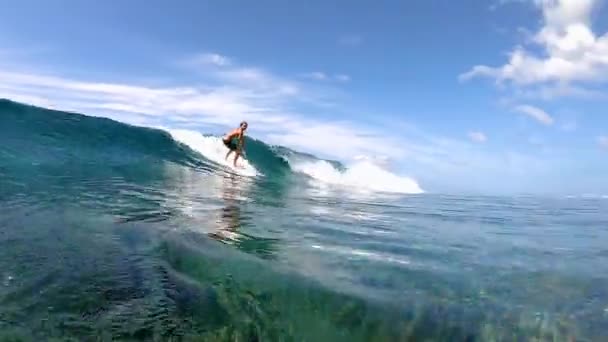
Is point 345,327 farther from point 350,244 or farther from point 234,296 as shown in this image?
point 350,244

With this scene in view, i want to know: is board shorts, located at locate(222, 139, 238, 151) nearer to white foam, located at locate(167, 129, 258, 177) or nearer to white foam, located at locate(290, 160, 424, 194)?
white foam, located at locate(167, 129, 258, 177)

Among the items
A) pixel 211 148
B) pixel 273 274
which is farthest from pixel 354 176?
pixel 273 274

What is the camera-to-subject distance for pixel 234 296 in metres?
4.25

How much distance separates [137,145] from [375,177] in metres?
18.7

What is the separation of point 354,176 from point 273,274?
3095cm

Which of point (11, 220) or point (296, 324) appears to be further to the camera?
point (11, 220)

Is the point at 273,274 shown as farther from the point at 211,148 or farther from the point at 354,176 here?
the point at 354,176

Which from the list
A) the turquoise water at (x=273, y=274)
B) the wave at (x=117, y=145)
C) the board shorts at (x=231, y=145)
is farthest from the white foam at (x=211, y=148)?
the turquoise water at (x=273, y=274)

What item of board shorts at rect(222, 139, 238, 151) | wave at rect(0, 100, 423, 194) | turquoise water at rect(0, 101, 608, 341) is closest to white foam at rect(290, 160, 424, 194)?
wave at rect(0, 100, 423, 194)

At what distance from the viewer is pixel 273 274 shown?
495 centimetres

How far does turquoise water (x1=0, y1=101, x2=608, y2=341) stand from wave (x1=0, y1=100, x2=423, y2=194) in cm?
865

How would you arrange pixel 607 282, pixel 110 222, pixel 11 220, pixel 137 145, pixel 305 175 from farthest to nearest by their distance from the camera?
pixel 305 175 → pixel 137 145 → pixel 110 222 → pixel 11 220 → pixel 607 282

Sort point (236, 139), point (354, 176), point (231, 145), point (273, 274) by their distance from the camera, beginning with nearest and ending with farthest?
point (273, 274)
point (231, 145)
point (236, 139)
point (354, 176)

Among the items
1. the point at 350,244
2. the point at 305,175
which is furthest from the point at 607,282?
the point at 305,175
